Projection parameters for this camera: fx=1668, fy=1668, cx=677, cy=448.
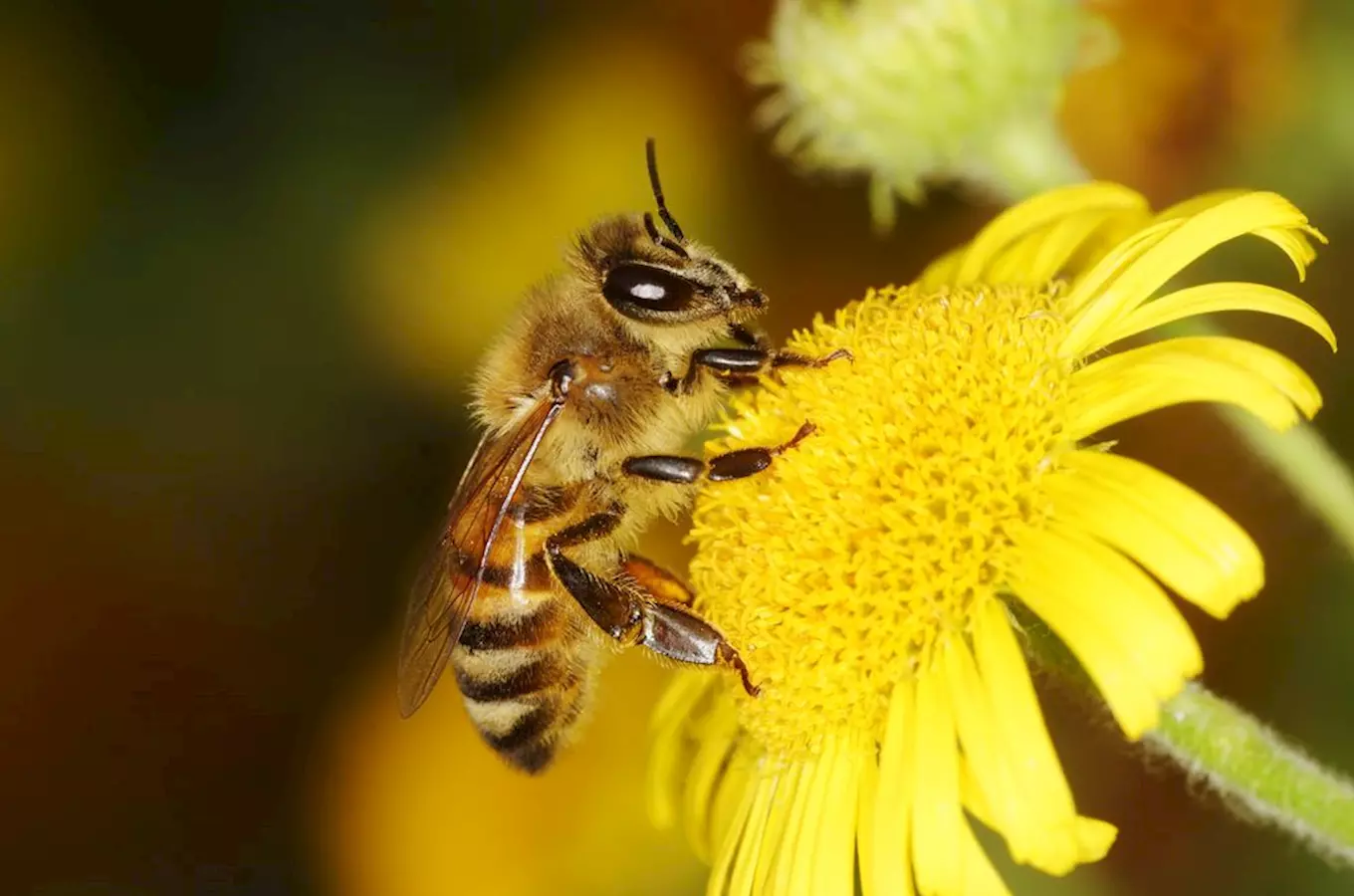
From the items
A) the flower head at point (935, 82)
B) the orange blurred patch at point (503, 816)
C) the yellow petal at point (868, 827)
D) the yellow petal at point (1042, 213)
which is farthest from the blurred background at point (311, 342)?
the yellow petal at point (868, 827)

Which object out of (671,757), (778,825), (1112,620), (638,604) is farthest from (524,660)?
(1112,620)

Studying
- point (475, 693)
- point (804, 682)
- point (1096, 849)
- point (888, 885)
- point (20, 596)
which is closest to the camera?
point (1096, 849)

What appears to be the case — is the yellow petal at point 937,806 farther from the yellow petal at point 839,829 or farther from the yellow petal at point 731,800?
the yellow petal at point 731,800

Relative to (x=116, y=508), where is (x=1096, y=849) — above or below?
below

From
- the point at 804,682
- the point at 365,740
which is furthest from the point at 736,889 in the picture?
the point at 365,740

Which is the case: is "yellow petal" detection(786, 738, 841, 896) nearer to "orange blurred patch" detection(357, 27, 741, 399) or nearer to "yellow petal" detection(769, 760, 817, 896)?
"yellow petal" detection(769, 760, 817, 896)

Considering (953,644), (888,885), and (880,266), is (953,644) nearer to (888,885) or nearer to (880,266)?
(888,885)

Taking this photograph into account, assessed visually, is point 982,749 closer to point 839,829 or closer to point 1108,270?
point 839,829
